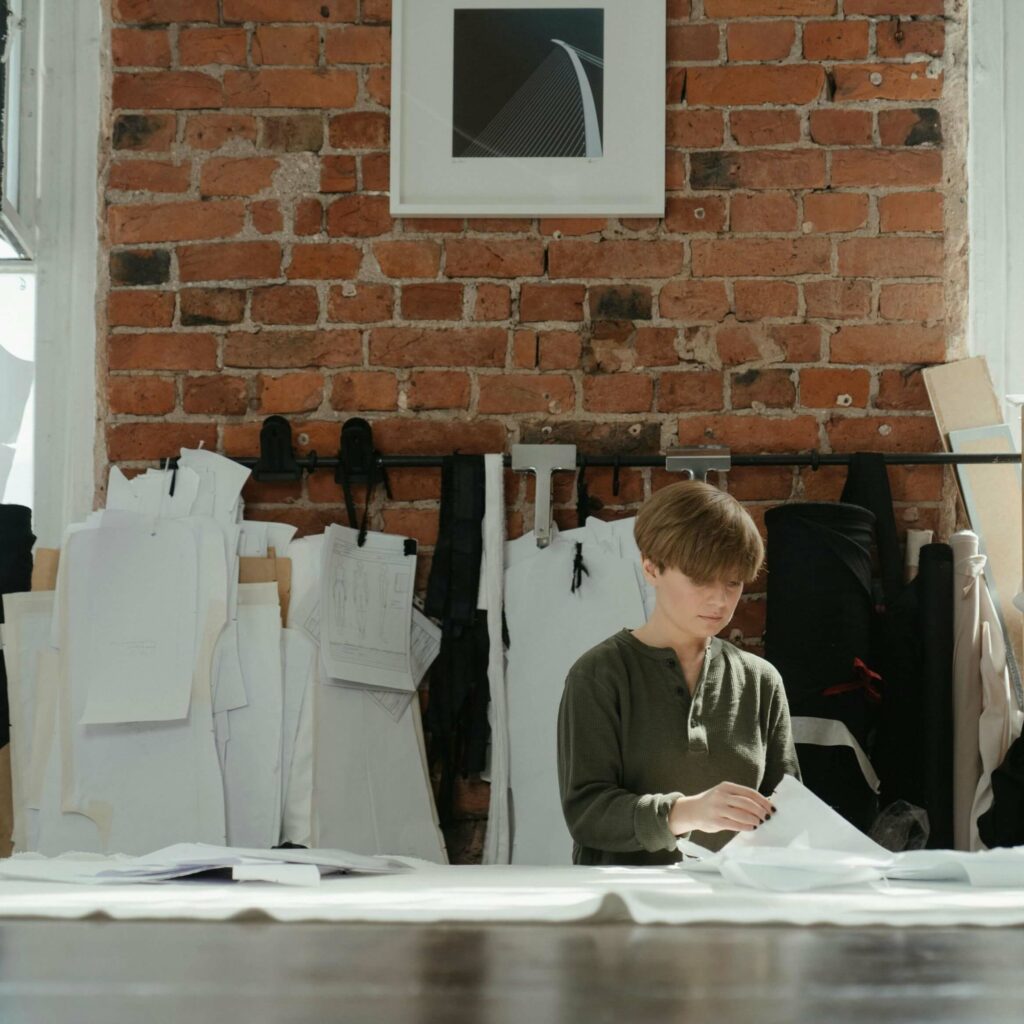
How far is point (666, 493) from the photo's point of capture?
1.82 m

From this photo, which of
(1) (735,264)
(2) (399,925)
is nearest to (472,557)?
(1) (735,264)

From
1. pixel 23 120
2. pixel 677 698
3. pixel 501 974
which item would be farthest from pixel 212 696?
pixel 501 974

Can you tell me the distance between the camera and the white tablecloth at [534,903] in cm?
74

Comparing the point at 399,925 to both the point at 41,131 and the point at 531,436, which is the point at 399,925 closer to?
the point at 531,436

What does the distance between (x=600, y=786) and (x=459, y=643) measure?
2.47ft

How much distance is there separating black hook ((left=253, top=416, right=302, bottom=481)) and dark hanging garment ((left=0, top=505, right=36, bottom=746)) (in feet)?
1.52

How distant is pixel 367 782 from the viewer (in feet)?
7.55

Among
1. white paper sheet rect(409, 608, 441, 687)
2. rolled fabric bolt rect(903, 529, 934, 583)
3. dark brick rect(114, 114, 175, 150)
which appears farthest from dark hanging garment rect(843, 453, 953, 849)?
dark brick rect(114, 114, 175, 150)

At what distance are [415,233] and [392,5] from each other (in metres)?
0.47

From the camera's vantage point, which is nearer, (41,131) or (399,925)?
(399,925)

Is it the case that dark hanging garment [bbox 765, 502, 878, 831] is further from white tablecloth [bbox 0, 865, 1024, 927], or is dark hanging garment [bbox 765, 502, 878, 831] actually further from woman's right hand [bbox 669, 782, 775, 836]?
white tablecloth [bbox 0, 865, 1024, 927]

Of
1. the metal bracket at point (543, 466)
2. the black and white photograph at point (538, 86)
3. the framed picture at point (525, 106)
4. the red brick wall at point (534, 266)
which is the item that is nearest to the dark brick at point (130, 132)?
the red brick wall at point (534, 266)

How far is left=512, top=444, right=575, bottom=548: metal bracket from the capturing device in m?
2.37

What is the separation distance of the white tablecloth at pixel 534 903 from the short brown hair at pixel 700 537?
813mm
